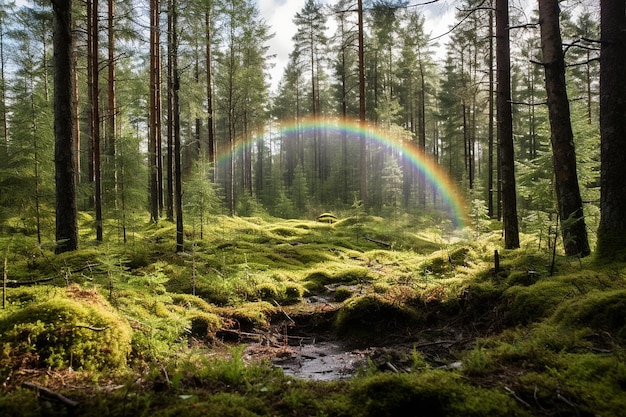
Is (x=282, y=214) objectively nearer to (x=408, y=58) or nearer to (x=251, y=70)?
(x=251, y=70)

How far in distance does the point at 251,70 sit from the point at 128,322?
22800 millimetres

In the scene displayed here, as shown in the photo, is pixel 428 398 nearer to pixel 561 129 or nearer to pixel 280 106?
pixel 561 129

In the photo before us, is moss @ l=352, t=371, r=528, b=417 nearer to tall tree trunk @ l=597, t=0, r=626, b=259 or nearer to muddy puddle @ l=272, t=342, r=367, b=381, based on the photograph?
muddy puddle @ l=272, t=342, r=367, b=381

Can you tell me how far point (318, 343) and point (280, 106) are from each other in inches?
1788

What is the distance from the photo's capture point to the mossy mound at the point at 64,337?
2662mm

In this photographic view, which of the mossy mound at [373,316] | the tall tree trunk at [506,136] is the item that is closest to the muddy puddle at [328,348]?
the mossy mound at [373,316]

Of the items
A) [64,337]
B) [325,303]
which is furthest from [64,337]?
[325,303]

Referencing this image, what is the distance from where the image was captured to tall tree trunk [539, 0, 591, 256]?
590 cm

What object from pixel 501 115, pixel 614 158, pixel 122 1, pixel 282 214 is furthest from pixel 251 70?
pixel 614 158

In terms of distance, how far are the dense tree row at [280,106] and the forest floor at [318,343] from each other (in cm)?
190

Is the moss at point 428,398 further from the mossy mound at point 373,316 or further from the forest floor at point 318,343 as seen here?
the mossy mound at point 373,316

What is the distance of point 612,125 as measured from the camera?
5332mm

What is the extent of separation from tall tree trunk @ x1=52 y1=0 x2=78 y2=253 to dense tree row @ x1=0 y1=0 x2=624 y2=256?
5cm

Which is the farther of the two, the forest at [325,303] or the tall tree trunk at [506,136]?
the tall tree trunk at [506,136]
